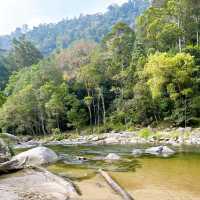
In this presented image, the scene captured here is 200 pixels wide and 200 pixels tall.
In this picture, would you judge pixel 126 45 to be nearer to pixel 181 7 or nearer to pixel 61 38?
pixel 181 7

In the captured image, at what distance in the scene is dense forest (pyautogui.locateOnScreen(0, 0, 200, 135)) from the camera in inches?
1486

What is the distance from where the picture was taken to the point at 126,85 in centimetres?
4850

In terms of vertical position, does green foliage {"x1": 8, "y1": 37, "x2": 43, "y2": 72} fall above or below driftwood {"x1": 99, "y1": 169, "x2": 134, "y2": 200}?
above

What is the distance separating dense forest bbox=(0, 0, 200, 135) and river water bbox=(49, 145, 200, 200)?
23.1m

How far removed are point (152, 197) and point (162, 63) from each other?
2946 cm

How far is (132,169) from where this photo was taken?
13.3 meters

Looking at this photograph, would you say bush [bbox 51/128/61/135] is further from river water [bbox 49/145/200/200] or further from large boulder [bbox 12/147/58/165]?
river water [bbox 49/145/200/200]

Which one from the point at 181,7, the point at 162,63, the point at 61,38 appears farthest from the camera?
the point at 61,38

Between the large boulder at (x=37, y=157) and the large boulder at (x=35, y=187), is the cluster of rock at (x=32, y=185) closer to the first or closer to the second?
the large boulder at (x=35, y=187)

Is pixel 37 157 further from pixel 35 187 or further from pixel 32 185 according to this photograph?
pixel 35 187

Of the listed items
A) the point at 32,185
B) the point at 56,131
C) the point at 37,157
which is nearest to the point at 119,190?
the point at 32,185

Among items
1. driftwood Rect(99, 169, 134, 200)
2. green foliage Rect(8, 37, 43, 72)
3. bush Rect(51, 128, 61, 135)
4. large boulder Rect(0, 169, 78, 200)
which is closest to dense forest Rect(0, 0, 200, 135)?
bush Rect(51, 128, 61, 135)

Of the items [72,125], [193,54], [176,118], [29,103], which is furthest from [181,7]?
[29,103]

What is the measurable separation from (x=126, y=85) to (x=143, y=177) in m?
37.4
